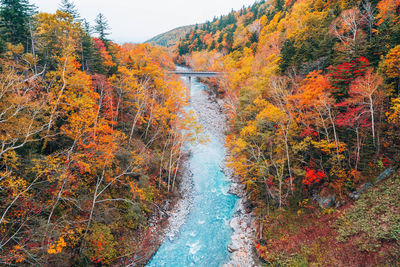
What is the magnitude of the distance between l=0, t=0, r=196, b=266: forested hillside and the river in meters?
2.98

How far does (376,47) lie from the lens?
603 inches

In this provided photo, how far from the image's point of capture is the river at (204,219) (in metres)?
14.7

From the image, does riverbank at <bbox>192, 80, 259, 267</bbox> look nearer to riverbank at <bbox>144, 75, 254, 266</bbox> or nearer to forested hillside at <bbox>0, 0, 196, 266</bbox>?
riverbank at <bbox>144, 75, 254, 266</bbox>

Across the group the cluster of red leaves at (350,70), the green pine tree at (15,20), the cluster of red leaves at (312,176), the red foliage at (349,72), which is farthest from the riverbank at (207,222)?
the green pine tree at (15,20)

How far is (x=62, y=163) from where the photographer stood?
12.7 meters

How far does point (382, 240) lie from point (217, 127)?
29.5 meters

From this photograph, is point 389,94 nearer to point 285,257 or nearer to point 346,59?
point 346,59

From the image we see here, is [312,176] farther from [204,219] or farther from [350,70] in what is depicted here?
[204,219]

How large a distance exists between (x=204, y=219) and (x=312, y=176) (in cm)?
1106

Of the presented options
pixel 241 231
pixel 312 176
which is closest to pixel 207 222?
pixel 241 231

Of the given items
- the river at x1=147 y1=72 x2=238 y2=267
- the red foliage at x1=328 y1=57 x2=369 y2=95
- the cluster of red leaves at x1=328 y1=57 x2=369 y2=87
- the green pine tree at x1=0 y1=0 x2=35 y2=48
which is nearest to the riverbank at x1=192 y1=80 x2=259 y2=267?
the river at x1=147 y1=72 x2=238 y2=267

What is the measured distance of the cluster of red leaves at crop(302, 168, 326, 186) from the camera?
15148mm

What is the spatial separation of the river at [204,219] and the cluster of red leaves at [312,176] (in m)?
8.05

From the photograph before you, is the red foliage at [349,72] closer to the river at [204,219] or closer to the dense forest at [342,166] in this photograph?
the dense forest at [342,166]
